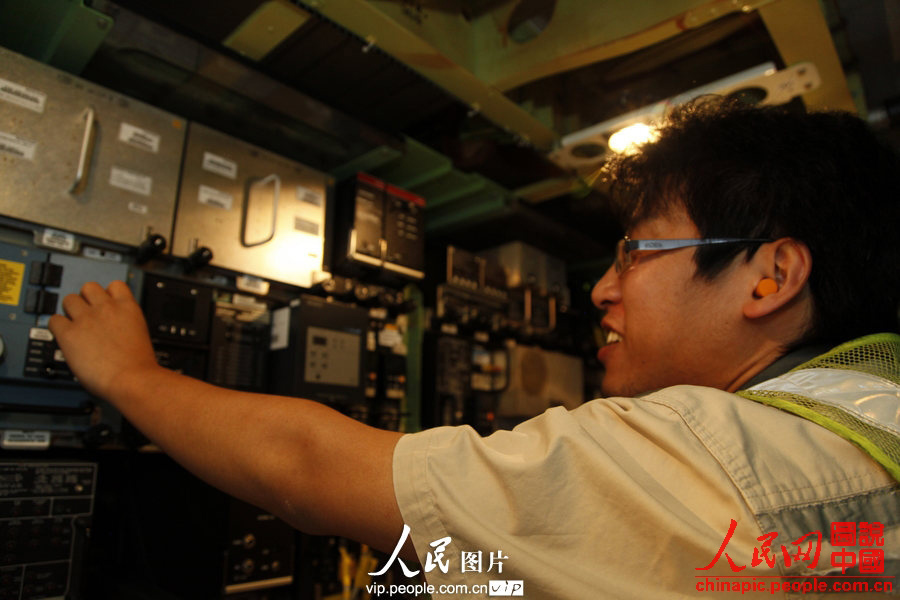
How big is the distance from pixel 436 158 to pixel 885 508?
2.26 meters

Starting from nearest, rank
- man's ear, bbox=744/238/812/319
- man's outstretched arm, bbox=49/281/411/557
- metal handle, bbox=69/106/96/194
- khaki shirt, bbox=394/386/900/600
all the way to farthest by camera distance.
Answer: khaki shirt, bbox=394/386/900/600 < man's outstretched arm, bbox=49/281/411/557 < man's ear, bbox=744/238/812/319 < metal handle, bbox=69/106/96/194

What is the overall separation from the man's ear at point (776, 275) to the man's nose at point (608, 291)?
0.34 m

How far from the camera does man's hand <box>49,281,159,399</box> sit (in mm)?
1339

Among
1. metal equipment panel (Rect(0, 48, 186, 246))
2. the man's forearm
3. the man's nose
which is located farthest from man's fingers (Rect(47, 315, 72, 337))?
the man's nose

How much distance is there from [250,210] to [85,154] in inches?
23.5

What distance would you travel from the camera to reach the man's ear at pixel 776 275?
115 cm

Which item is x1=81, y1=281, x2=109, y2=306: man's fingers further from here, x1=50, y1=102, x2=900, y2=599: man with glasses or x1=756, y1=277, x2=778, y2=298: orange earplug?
x1=756, y1=277, x2=778, y2=298: orange earplug

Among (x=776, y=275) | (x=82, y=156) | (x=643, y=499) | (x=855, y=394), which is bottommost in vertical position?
(x=643, y=499)

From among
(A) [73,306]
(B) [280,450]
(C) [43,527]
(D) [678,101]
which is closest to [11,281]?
(A) [73,306]

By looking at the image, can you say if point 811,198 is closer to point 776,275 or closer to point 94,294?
point 776,275

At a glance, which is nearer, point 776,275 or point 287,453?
point 287,453

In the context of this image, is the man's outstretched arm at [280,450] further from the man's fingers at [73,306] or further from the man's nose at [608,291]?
the man's nose at [608,291]

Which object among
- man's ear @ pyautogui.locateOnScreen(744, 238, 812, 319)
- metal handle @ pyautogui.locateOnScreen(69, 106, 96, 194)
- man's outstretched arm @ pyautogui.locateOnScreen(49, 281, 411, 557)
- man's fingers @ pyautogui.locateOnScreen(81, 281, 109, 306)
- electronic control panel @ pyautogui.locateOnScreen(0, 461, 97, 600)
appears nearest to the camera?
man's outstretched arm @ pyautogui.locateOnScreen(49, 281, 411, 557)

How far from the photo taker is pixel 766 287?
1.18m
